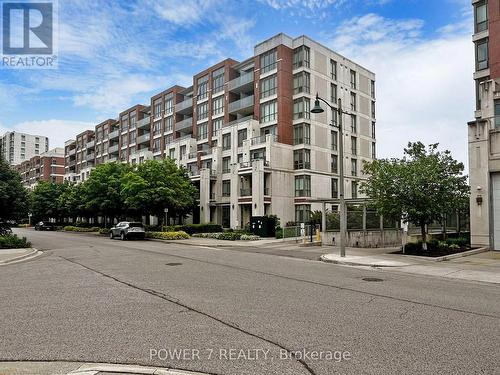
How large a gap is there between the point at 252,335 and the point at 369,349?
174 centimetres

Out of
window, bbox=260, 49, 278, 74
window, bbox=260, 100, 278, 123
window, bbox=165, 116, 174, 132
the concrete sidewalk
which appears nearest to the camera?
the concrete sidewalk

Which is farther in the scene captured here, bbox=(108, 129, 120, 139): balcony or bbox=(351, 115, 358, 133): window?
bbox=(108, 129, 120, 139): balcony

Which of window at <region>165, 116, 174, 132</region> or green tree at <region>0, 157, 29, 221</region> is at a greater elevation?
window at <region>165, 116, 174, 132</region>

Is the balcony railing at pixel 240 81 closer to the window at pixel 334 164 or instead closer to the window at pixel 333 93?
the window at pixel 333 93

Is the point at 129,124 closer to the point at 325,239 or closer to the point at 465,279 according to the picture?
the point at 325,239

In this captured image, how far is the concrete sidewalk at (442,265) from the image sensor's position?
13477 mm

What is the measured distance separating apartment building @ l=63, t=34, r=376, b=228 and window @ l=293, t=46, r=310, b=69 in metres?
0.12

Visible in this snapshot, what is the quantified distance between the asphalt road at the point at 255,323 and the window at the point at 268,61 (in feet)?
130

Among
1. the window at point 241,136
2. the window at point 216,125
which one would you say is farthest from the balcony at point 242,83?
the window at point 241,136

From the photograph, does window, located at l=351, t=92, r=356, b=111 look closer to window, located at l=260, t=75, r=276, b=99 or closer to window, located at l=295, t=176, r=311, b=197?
window, located at l=260, t=75, r=276, b=99

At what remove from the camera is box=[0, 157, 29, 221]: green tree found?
2488 cm

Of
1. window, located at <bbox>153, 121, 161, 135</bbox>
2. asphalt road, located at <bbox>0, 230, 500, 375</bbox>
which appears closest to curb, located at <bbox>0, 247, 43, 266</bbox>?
asphalt road, located at <bbox>0, 230, 500, 375</bbox>

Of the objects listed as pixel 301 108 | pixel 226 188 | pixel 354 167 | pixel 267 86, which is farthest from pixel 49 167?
pixel 354 167

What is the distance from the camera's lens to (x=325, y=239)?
26828 millimetres
